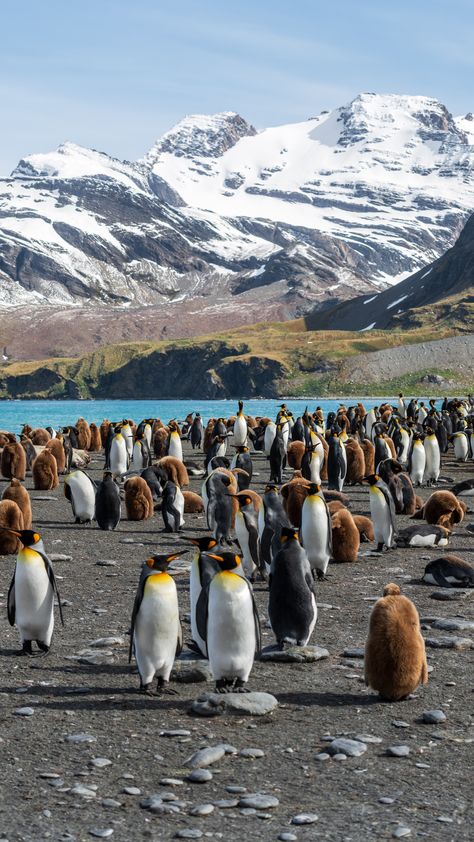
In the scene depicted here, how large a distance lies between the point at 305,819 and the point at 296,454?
70.3ft

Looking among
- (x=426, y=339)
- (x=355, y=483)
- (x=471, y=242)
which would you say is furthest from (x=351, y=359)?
(x=355, y=483)

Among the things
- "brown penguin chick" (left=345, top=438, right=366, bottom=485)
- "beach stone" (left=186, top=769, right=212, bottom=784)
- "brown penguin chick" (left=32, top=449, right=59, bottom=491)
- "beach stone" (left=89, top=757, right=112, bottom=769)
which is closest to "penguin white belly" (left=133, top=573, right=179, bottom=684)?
"beach stone" (left=89, top=757, right=112, bottom=769)

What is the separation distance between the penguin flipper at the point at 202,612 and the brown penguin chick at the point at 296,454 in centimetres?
1812

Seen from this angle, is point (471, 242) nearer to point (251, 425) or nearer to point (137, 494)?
point (251, 425)

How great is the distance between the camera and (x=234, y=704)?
22.5 feet

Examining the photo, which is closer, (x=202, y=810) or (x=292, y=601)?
(x=202, y=810)

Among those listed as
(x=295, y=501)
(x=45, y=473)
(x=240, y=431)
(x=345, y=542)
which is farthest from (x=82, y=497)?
(x=240, y=431)

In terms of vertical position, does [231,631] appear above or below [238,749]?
above

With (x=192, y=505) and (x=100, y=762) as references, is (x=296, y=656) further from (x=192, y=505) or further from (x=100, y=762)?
(x=192, y=505)

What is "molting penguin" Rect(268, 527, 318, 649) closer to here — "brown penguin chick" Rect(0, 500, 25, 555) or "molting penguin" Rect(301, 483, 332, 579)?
"molting penguin" Rect(301, 483, 332, 579)

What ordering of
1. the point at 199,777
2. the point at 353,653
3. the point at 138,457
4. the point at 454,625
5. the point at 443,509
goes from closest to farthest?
the point at 199,777, the point at 353,653, the point at 454,625, the point at 443,509, the point at 138,457

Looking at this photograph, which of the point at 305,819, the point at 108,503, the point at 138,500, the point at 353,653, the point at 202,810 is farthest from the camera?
the point at 138,500

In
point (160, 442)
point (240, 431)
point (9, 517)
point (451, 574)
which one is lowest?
point (451, 574)

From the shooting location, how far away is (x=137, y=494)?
17.3m
